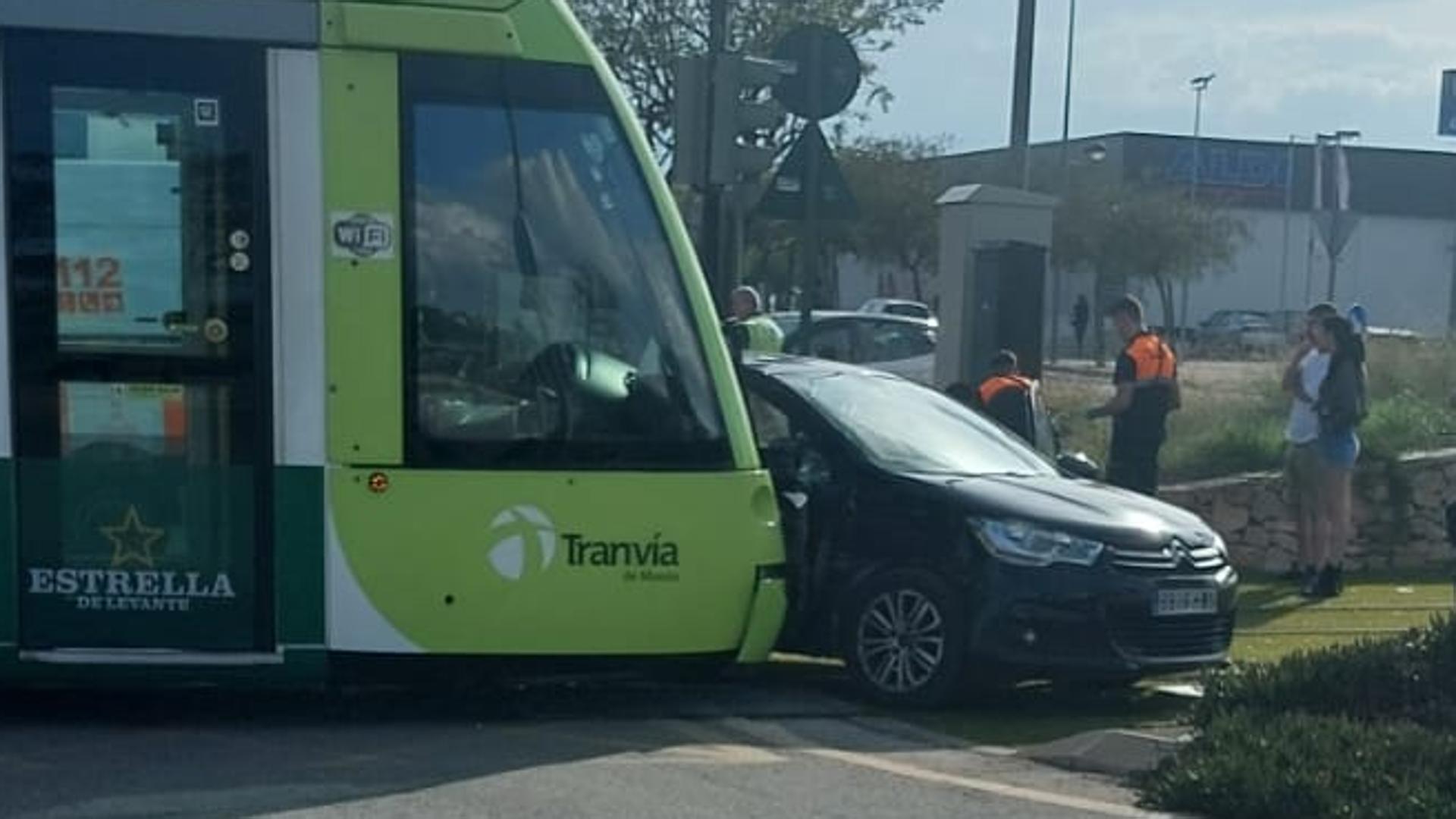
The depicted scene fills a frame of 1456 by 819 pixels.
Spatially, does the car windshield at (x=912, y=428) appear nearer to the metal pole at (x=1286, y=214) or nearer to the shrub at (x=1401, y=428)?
the shrub at (x=1401, y=428)

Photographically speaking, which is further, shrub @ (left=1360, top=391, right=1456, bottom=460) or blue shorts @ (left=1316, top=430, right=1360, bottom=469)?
shrub @ (left=1360, top=391, right=1456, bottom=460)

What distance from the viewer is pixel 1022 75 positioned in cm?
1762

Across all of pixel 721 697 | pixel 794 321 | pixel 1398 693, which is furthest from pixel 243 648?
pixel 794 321

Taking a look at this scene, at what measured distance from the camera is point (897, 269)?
60.9 m

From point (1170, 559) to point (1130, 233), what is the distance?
4755cm

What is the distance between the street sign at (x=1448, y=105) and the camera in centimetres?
2394

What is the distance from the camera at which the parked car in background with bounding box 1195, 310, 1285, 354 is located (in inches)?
1253

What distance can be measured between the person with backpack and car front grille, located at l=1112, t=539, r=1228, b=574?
3.89 metres

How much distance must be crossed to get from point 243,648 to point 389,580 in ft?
2.13

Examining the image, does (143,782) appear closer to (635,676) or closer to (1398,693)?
(635,676)

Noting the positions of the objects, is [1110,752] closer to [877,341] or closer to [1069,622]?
[1069,622]

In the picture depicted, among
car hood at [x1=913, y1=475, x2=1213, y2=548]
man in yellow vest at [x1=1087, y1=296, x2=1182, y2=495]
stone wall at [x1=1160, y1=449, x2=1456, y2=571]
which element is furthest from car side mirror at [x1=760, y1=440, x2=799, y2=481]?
stone wall at [x1=1160, y1=449, x2=1456, y2=571]

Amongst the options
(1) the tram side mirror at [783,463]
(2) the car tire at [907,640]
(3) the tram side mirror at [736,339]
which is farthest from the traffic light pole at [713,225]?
(2) the car tire at [907,640]

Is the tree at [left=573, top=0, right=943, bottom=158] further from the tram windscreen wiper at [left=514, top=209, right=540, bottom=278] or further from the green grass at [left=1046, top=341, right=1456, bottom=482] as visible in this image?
the tram windscreen wiper at [left=514, top=209, right=540, bottom=278]
